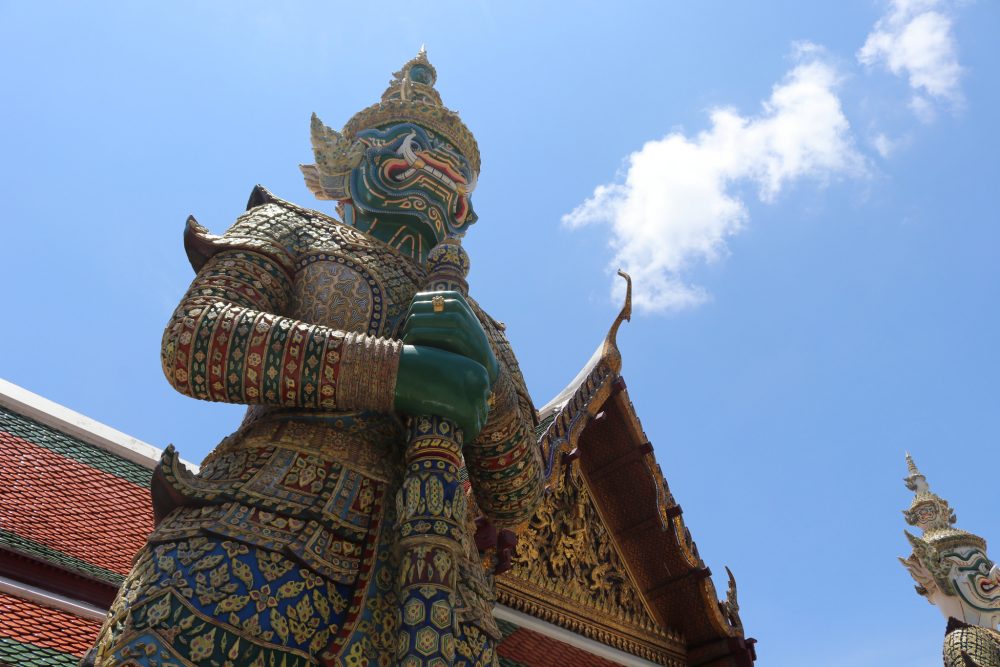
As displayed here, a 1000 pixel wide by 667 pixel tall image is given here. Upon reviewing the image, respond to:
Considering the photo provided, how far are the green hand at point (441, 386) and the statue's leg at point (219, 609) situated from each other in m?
0.49

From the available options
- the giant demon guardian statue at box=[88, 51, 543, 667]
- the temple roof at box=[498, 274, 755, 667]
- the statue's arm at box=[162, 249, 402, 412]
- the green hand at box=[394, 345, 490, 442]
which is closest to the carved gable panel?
the temple roof at box=[498, 274, 755, 667]

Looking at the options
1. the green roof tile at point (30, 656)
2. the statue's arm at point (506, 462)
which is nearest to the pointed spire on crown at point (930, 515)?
the statue's arm at point (506, 462)

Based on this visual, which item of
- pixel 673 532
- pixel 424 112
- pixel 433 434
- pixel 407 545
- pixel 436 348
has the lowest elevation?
pixel 407 545

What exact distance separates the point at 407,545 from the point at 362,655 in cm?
27

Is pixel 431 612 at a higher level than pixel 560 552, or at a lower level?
lower

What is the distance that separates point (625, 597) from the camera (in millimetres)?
4629

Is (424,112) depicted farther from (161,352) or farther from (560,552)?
(560,552)

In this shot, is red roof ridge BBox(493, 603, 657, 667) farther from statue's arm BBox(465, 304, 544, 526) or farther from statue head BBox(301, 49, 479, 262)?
statue head BBox(301, 49, 479, 262)

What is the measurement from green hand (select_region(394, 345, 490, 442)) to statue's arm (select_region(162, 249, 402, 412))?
1.4 inches

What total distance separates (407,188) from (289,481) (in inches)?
49.4

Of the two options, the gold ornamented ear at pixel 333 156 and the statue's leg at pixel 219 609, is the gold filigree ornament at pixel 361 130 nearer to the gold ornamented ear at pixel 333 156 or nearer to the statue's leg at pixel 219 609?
the gold ornamented ear at pixel 333 156

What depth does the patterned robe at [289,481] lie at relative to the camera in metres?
1.96

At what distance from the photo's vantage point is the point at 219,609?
6.36ft

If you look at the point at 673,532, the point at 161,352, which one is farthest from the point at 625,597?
the point at 161,352
